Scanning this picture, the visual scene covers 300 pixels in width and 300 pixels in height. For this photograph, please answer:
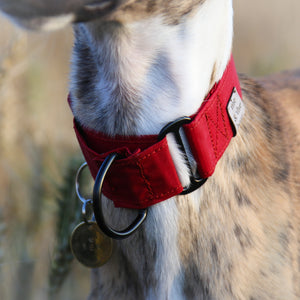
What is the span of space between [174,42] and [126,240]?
1.89 feet

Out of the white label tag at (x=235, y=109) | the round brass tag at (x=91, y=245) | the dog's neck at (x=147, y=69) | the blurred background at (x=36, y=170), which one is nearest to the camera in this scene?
the dog's neck at (x=147, y=69)

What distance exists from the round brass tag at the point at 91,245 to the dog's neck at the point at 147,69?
39 centimetres

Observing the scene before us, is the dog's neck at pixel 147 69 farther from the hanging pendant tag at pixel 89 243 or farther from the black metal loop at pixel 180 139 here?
the hanging pendant tag at pixel 89 243

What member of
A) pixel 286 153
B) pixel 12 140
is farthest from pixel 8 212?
pixel 286 153

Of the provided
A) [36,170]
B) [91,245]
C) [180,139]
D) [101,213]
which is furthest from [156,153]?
[36,170]

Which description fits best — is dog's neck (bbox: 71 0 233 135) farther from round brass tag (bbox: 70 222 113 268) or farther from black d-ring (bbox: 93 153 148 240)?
round brass tag (bbox: 70 222 113 268)

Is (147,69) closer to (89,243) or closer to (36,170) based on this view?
(89,243)

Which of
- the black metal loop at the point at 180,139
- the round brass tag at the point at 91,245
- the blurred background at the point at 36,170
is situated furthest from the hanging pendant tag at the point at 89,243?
the blurred background at the point at 36,170

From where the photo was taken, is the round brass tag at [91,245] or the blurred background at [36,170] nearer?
the round brass tag at [91,245]

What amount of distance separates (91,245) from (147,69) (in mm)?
614

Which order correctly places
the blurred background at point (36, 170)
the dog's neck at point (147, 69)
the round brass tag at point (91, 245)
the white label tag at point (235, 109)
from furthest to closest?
the blurred background at point (36, 170)
the round brass tag at point (91, 245)
the white label tag at point (235, 109)
the dog's neck at point (147, 69)

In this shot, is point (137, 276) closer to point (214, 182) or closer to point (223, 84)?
point (214, 182)

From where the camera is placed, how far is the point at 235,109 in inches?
57.3

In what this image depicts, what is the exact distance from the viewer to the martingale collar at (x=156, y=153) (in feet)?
4.36
